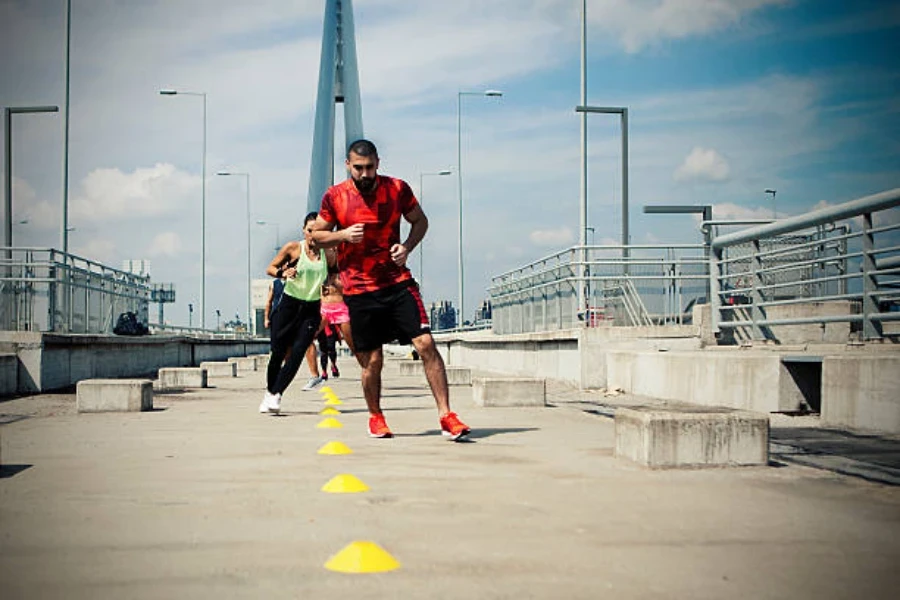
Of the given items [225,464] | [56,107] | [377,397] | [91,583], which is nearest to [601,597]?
[91,583]

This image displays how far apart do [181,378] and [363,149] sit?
36.0 ft

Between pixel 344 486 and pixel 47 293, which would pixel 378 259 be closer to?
pixel 344 486

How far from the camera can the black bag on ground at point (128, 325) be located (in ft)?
73.9

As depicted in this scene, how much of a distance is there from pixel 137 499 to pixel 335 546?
4.95 ft

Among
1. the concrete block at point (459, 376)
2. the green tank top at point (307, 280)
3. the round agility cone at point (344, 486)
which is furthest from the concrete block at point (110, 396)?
the concrete block at point (459, 376)

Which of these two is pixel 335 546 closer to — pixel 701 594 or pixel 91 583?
pixel 91 583

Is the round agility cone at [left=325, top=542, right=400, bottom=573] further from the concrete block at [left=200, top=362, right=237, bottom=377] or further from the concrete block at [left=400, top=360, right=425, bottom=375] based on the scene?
the concrete block at [left=200, top=362, right=237, bottom=377]

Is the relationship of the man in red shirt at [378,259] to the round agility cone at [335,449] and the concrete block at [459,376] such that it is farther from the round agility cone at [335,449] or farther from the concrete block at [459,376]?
the concrete block at [459,376]

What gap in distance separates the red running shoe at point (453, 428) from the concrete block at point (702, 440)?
162cm

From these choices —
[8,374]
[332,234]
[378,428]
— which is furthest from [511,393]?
[8,374]

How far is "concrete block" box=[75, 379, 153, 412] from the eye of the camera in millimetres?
10617

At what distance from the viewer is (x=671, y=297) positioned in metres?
17.6

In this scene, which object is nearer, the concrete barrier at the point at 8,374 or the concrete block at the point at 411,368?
the concrete barrier at the point at 8,374

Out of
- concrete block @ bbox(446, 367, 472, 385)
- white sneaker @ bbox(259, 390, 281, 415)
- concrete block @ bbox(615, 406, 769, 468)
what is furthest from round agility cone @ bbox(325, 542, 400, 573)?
concrete block @ bbox(446, 367, 472, 385)
